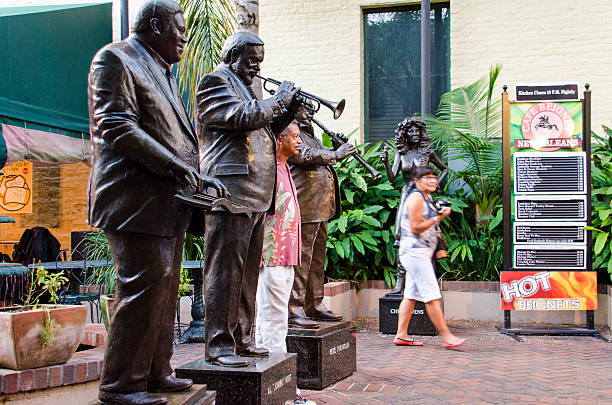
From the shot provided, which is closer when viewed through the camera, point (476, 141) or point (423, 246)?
point (423, 246)

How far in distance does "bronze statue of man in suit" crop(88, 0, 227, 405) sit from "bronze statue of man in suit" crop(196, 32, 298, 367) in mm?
831

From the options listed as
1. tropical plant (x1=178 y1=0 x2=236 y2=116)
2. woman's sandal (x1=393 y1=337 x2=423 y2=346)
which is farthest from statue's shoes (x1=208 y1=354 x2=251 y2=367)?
tropical plant (x1=178 y1=0 x2=236 y2=116)

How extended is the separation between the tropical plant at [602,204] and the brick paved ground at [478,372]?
1.19m

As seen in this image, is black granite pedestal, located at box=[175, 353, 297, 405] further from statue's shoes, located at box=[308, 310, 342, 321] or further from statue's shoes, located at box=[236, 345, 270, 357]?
statue's shoes, located at box=[308, 310, 342, 321]

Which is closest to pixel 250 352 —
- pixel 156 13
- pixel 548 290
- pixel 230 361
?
pixel 230 361

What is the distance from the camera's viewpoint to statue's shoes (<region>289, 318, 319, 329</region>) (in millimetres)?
5195

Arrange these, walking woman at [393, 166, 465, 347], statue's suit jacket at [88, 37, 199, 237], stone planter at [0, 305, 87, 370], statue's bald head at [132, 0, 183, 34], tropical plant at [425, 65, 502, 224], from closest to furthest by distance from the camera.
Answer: statue's suit jacket at [88, 37, 199, 237], statue's bald head at [132, 0, 183, 34], stone planter at [0, 305, 87, 370], walking woman at [393, 166, 465, 347], tropical plant at [425, 65, 502, 224]

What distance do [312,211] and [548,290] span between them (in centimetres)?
381

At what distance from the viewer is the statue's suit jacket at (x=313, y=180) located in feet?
17.6

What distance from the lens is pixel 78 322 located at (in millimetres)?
3730

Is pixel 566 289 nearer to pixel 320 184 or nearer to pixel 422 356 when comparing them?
pixel 422 356

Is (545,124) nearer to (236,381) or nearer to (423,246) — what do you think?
(423,246)

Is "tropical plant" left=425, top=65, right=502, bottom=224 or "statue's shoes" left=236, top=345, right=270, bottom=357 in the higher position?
"tropical plant" left=425, top=65, right=502, bottom=224

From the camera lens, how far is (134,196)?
2842 millimetres
